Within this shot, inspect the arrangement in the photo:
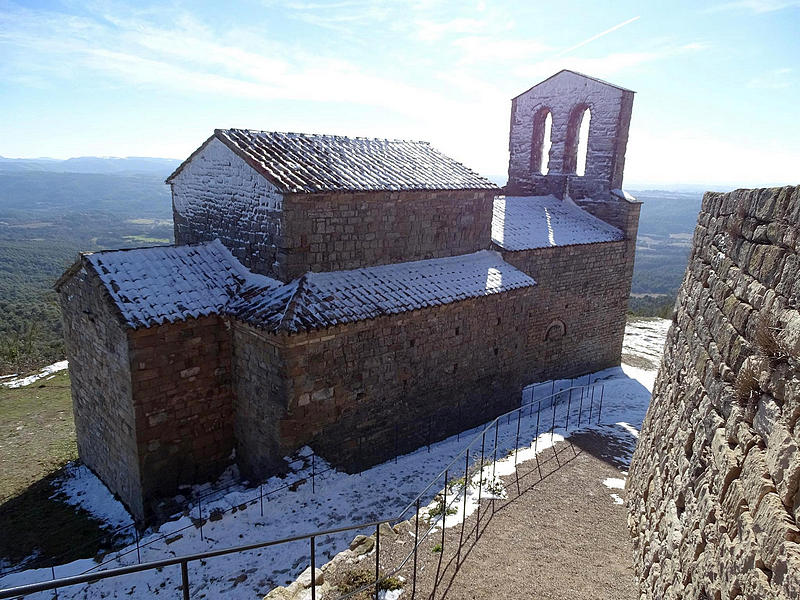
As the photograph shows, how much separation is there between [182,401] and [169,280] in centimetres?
220

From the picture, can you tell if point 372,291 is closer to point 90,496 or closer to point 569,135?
point 90,496

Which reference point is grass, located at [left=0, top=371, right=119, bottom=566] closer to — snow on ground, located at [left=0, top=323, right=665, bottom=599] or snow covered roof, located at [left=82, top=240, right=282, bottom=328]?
snow on ground, located at [left=0, top=323, right=665, bottom=599]

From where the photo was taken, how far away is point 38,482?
11.4 metres

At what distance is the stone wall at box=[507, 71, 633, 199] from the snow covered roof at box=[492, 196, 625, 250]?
81cm

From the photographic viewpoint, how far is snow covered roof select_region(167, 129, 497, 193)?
9.97 m

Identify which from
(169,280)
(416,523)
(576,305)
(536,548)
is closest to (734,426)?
(536,548)

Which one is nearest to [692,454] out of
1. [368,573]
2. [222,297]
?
[368,573]

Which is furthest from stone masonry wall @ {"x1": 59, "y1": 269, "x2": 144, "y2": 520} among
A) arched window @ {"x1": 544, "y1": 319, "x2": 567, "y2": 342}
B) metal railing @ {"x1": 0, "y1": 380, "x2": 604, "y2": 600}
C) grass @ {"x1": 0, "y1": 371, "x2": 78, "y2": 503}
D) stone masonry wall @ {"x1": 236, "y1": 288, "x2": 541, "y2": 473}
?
arched window @ {"x1": 544, "y1": 319, "x2": 567, "y2": 342}

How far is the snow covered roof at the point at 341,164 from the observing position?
32.7ft

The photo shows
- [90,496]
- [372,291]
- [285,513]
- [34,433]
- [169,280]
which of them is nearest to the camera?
[285,513]

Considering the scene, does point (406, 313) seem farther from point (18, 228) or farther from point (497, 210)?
point (18, 228)

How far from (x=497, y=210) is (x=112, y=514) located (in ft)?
39.6

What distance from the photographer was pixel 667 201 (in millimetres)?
181500

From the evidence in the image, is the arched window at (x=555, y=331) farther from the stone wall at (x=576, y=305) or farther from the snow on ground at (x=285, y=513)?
the snow on ground at (x=285, y=513)
